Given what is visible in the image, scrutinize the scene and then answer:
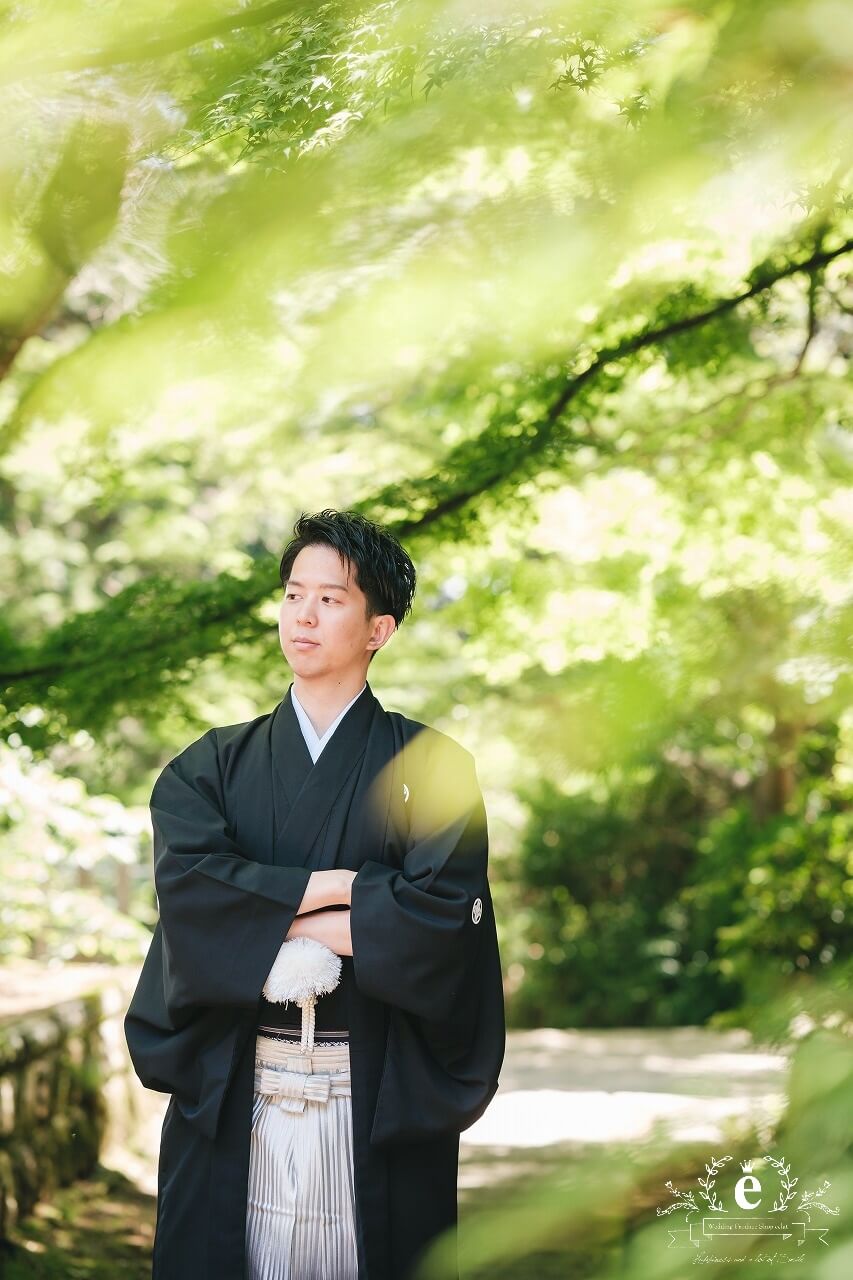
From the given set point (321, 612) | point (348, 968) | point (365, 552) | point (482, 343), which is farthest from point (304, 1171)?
point (482, 343)

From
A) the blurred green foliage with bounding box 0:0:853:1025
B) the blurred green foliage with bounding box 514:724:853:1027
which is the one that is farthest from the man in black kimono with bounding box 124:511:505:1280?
the blurred green foliage with bounding box 514:724:853:1027

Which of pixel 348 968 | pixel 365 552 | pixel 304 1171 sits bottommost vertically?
pixel 304 1171

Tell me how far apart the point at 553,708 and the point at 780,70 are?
19.4ft

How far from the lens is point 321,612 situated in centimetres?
211

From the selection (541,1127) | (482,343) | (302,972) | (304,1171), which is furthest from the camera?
(541,1127)

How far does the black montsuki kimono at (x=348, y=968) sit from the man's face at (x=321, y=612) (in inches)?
6.3

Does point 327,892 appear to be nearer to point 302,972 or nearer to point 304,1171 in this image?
point 302,972

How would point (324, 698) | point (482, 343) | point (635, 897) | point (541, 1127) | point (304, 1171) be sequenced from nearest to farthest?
point (304, 1171), point (324, 698), point (482, 343), point (541, 1127), point (635, 897)

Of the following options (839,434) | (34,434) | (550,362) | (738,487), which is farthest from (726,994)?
(550,362)

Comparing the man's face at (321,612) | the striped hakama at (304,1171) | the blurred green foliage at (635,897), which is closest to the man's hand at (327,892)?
the striped hakama at (304,1171)

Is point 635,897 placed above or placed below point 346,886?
below

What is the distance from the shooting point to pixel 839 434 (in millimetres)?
6227

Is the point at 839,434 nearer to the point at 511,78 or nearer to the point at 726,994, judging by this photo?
the point at 511,78

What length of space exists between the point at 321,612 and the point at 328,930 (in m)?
0.58
